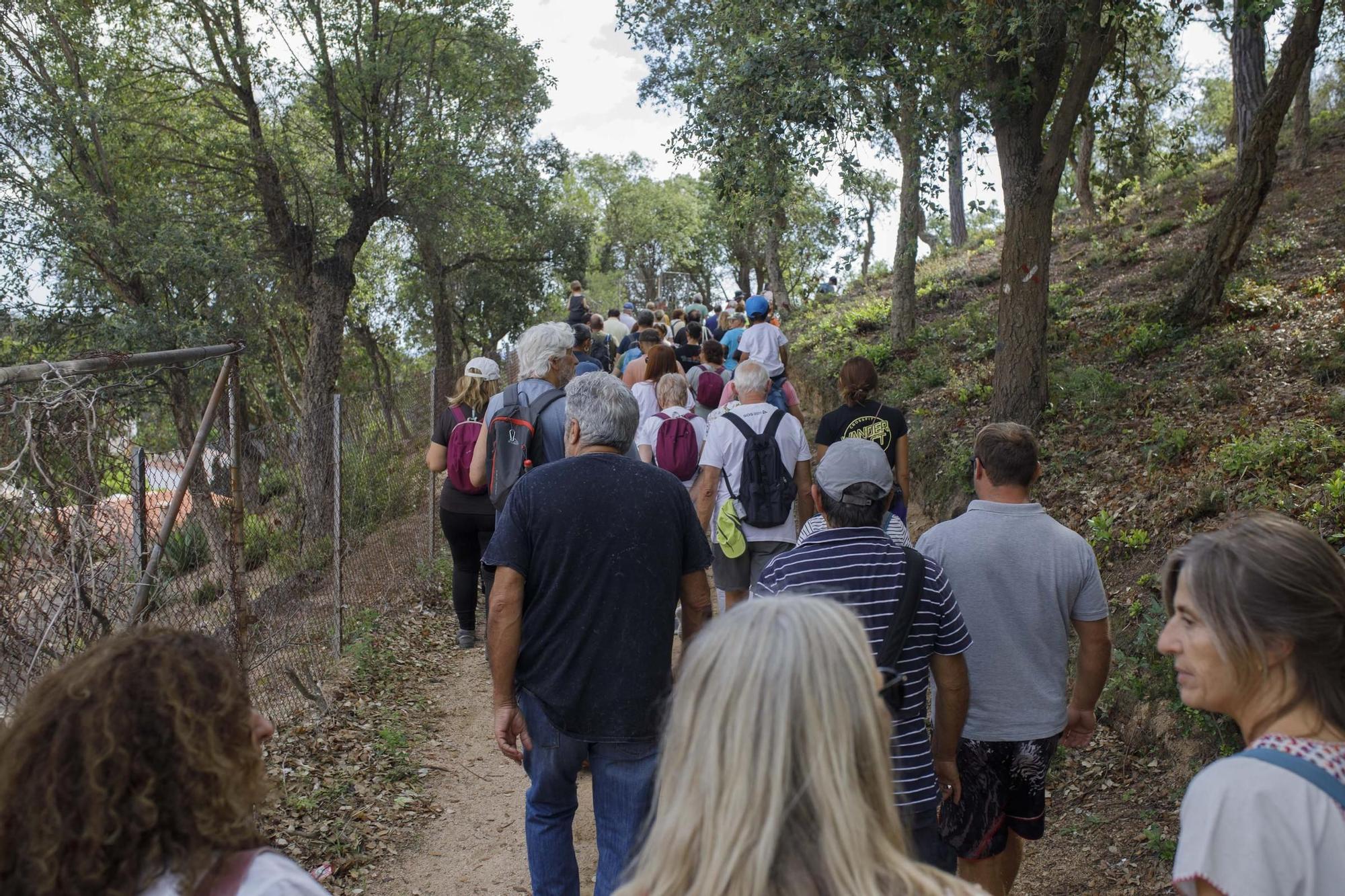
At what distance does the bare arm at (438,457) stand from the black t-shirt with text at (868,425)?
→ 91.8 inches

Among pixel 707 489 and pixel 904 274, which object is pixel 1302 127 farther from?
pixel 707 489

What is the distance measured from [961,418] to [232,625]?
790 centimetres

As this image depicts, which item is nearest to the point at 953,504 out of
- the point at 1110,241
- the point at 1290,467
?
the point at 1290,467

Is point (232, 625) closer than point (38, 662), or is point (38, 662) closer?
point (38, 662)

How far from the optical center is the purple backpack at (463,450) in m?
6.36

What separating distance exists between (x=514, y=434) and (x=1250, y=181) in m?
7.98

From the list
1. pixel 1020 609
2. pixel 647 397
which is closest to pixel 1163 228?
pixel 647 397

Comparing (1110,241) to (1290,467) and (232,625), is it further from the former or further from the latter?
(232,625)

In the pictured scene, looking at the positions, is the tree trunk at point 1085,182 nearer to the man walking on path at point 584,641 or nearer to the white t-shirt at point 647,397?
the white t-shirt at point 647,397

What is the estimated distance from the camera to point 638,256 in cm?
5928

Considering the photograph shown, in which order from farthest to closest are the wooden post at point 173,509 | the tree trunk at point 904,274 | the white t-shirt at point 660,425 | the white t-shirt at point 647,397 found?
the tree trunk at point 904,274 → the white t-shirt at point 647,397 → the white t-shirt at point 660,425 → the wooden post at point 173,509

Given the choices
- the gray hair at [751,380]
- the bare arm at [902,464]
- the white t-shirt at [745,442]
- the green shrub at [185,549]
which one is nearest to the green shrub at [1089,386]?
the bare arm at [902,464]

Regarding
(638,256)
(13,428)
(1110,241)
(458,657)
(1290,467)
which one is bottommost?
(458,657)

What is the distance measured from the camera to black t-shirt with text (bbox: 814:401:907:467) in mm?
6148
